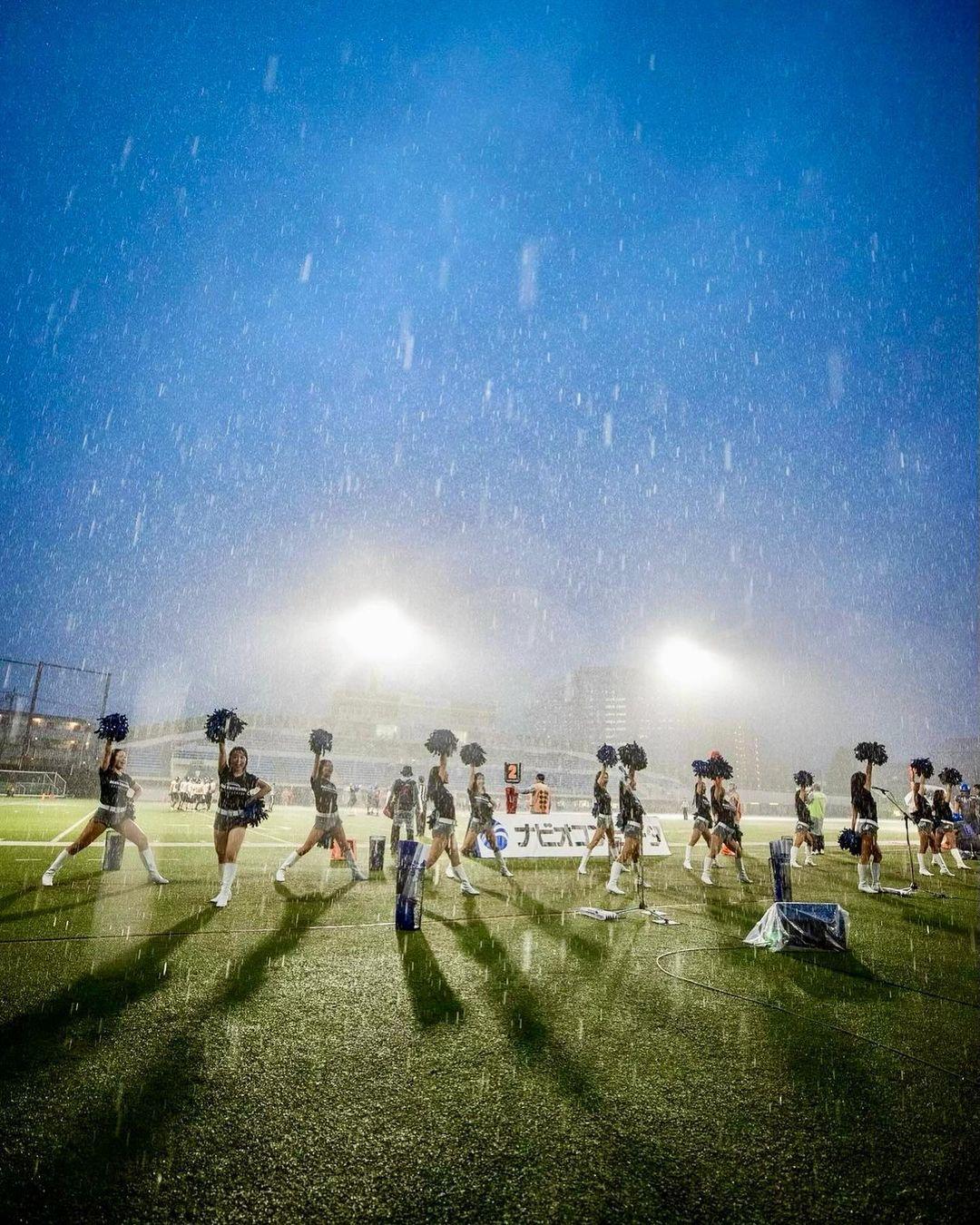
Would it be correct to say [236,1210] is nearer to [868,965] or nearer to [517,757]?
[868,965]

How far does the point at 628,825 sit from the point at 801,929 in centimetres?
381

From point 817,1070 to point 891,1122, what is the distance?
1.99 ft

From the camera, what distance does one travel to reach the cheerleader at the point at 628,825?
34.0 ft

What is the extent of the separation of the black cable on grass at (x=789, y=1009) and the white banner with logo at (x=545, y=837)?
848 cm

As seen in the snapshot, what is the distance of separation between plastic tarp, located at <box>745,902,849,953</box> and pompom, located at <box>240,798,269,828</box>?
256 inches

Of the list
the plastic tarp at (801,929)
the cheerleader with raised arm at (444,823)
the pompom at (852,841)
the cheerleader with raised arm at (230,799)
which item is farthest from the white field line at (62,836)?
the pompom at (852,841)

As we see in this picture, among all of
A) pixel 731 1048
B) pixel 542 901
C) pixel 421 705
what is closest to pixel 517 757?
pixel 421 705

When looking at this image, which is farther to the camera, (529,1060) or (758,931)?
(758,931)

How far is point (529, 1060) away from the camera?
3.92 meters

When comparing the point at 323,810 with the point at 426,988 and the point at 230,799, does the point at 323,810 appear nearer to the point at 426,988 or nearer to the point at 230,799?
the point at 230,799

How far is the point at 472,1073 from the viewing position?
373 centimetres

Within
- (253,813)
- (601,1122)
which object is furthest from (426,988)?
(253,813)

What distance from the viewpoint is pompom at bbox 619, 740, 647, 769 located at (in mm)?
10695

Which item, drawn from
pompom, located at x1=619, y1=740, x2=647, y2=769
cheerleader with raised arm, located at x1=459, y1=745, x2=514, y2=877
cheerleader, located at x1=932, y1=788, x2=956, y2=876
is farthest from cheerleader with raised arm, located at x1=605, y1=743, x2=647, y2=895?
cheerleader, located at x1=932, y1=788, x2=956, y2=876
